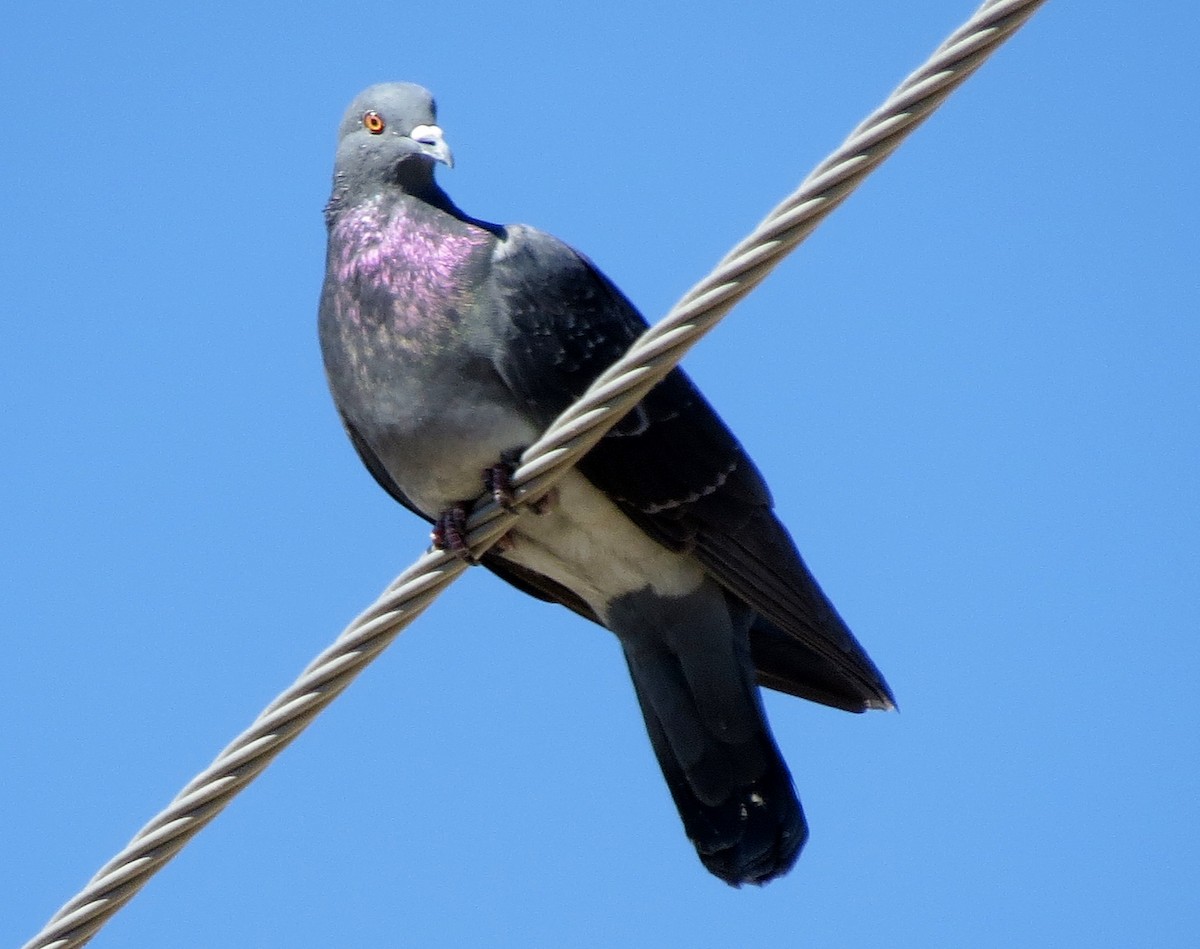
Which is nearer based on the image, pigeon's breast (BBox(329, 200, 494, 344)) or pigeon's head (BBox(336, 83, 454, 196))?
pigeon's breast (BBox(329, 200, 494, 344))

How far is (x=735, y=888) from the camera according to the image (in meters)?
6.10

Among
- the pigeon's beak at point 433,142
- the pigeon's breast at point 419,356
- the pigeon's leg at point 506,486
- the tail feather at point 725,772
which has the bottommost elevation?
the tail feather at point 725,772

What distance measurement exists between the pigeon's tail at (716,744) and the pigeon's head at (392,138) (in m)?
1.55

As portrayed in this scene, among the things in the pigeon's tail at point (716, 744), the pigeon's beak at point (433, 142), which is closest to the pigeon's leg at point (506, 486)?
the pigeon's tail at point (716, 744)

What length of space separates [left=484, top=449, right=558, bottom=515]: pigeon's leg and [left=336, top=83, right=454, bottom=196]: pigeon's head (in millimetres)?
1043

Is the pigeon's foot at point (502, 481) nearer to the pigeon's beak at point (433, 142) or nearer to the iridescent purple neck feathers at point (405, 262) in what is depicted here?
the iridescent purple neck feathers at point (405, 262)

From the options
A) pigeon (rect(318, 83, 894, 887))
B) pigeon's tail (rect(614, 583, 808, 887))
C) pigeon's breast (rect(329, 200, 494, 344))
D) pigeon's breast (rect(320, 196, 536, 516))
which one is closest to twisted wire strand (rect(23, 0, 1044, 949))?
pigeon (rect(318, 83, 894, 887))

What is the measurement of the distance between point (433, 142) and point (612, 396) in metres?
2.26

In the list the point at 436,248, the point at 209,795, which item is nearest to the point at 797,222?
the point at 209,795

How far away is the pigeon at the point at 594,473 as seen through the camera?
5.79m

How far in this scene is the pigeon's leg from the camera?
5320mm

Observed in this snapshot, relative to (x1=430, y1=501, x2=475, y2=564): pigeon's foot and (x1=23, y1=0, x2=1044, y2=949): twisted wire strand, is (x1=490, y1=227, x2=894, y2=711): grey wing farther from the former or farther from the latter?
(x1=23, y1=0, x2=1044, y2=949): twisted wire strand

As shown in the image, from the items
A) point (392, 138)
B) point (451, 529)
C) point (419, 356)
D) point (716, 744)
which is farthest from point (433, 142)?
point (716, 744)

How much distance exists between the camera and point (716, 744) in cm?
621
